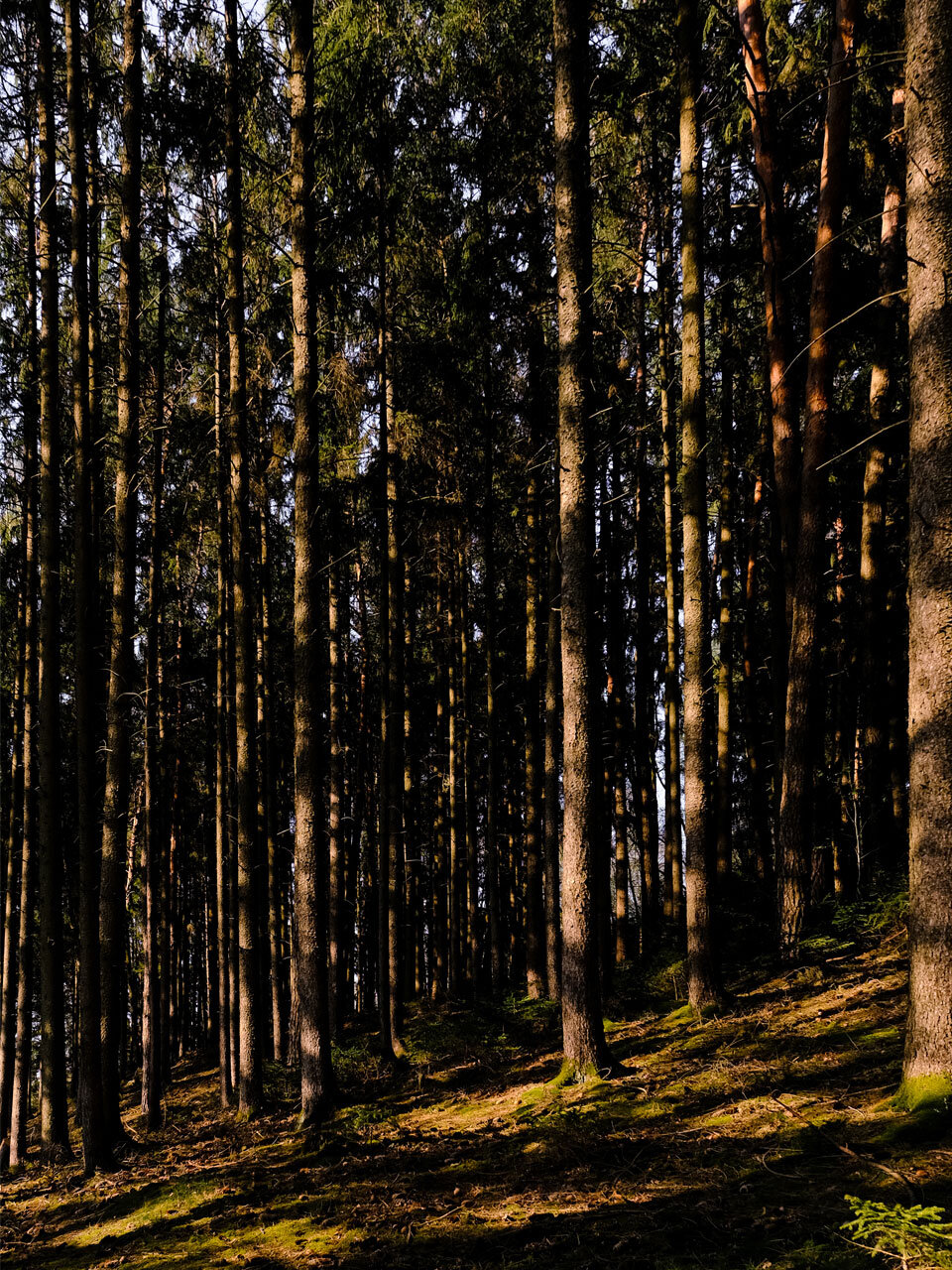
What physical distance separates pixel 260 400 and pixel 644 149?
770 cm

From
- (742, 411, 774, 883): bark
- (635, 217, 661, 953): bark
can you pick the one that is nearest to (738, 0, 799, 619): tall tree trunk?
(635, 217, 661, 953): bark

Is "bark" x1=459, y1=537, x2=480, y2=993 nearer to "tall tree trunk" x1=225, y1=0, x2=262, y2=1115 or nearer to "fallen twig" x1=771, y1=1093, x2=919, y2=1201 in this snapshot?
"tall tree trunk" x1=225, y1=0, x2=262, y2=1115

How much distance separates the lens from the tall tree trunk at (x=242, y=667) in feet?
35.9

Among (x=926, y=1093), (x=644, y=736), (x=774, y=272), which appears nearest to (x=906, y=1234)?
(x=926, y=1093)

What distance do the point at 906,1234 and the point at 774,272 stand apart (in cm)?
1039

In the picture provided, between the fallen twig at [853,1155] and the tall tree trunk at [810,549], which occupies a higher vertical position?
the tall tree trunk at [810,549]

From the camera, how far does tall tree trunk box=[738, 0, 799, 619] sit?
10.5 metres

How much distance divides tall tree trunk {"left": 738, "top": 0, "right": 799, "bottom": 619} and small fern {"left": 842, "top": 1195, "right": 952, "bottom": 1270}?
8.33 metres

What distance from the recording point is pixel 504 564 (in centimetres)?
1917

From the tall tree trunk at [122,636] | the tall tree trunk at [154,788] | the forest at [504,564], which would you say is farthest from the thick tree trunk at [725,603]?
the tall tree trunk at [154,788]

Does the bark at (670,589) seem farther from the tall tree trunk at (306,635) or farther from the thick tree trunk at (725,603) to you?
the tall tree trunk at (306,635)

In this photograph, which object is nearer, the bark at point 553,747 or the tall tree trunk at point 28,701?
the bark at point 553,747

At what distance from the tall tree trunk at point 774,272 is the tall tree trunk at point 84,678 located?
7974 mm

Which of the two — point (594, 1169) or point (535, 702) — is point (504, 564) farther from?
point (594, 1169)
